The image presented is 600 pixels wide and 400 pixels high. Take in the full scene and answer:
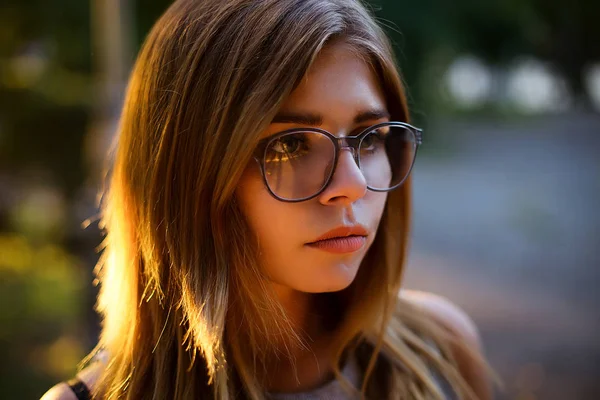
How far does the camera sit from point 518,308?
6324mm

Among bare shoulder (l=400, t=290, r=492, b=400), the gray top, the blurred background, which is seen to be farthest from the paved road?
the gray top

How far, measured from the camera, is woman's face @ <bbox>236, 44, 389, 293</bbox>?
1.45 m

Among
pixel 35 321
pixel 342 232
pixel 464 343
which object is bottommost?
pixel 35 321

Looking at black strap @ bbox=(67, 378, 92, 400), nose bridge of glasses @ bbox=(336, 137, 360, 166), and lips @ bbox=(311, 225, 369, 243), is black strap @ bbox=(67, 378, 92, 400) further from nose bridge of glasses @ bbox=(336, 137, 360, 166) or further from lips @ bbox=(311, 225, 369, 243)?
nose bridge of glasses @ bbox=(336, 137, 360, 166)

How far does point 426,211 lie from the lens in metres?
11.1

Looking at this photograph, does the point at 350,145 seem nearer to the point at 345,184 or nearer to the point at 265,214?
the point at 345,184

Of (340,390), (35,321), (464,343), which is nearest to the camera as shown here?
(340,390)

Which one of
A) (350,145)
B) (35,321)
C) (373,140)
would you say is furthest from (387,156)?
(35,321)

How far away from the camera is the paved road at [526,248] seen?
5.38m

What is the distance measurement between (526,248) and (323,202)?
7.31 metres

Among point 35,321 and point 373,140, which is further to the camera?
point 35,321

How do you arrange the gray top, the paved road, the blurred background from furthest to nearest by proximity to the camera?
the paved road → the blurred background → the gray top

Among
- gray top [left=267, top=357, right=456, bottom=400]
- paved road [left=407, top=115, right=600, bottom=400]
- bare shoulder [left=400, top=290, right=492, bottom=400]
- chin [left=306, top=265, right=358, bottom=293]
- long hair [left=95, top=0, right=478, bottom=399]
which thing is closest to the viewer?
long hair [left=95, top=0, right=478, bottom=399]

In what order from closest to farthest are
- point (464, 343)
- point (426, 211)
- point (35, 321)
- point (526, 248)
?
point (464, 343) → point (35, 321) → point (526, 248) → point (426, 211)
